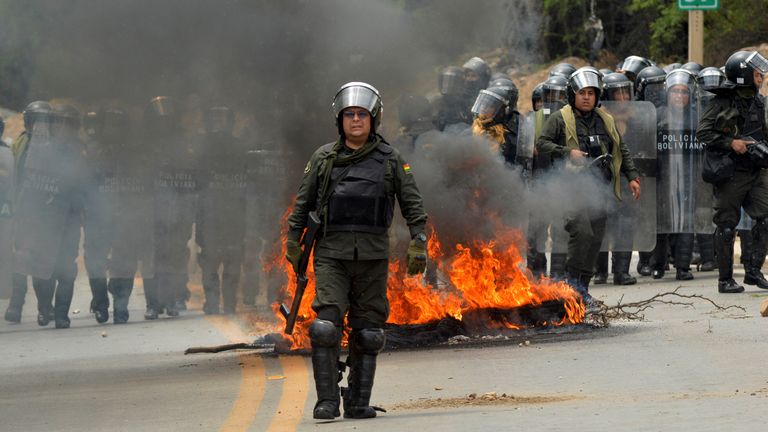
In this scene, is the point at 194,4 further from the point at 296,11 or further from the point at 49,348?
the point at 49,348

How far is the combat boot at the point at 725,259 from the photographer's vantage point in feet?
41.8

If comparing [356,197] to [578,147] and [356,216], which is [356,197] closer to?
[356,216]

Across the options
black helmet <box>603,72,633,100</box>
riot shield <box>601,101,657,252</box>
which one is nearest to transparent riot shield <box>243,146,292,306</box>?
riot shield <box>601,101,657,252</box>

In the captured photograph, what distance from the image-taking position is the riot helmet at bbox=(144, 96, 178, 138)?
39.9 ft

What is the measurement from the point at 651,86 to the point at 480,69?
6.04 ft

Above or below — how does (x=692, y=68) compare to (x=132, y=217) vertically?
above

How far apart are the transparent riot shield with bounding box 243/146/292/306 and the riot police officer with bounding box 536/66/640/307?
218 centimetres

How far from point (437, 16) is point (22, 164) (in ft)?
13.4

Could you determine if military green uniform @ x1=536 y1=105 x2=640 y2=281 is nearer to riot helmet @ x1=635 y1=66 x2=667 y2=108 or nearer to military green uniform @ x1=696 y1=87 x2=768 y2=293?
military green uniform @ x1=696 y1=87 x2=768 y2=293

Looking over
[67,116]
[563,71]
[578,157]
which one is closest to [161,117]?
[67,116]

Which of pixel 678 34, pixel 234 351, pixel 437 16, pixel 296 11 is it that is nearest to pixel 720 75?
pixel 437 16

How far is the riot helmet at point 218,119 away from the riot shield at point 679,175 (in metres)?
4.73

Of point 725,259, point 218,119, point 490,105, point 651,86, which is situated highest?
point 651,86

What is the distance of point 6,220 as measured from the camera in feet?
45.8
